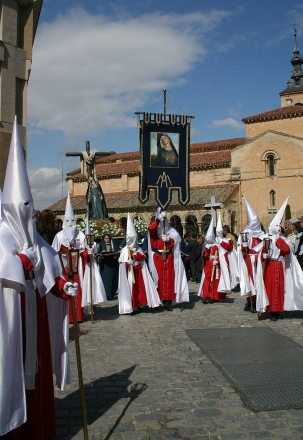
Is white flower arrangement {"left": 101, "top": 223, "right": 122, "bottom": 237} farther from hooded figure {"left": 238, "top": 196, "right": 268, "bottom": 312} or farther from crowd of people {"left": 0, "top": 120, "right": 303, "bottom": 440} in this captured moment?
hooded figure {"left": 238, "top": 196, "right": 268, "bottom": 312}

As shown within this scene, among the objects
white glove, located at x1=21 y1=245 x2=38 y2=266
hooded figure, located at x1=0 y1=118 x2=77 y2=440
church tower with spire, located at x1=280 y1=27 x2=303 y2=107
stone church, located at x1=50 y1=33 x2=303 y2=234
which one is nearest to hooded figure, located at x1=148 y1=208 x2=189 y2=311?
hooded figure, located at x1=0 y1=118 x2=77 y2=440

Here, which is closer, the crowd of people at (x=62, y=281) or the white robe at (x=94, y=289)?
the crowd of people at (x=62, y=281)

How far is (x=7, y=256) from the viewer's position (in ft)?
10.5

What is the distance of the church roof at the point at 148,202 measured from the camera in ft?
121

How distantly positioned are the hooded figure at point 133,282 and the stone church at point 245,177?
2482cm

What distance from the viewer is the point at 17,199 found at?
3270 mm

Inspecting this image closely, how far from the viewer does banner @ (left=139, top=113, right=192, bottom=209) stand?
13.3 m

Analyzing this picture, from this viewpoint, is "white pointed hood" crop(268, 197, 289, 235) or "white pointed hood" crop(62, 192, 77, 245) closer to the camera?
"white pointed hood" crop(62, 192, 77, 245)

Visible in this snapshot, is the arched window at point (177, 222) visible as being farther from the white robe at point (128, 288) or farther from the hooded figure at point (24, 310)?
the hooded figure at point (24, 310)

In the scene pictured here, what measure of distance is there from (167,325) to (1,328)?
5.57 m

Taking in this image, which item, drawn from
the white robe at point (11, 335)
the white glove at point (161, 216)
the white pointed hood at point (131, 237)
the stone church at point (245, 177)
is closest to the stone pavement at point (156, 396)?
the white robe at point (11, 335)

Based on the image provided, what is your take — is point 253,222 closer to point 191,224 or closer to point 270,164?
point 191,224

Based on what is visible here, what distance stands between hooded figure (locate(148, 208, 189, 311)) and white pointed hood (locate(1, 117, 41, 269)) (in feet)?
22.5

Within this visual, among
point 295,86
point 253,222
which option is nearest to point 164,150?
point 253,222
